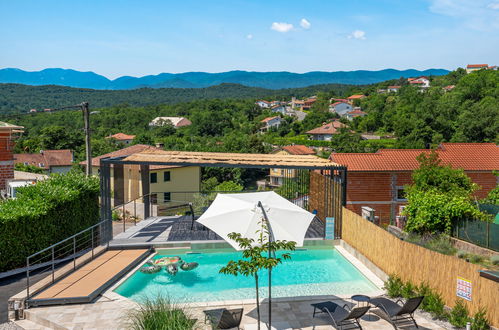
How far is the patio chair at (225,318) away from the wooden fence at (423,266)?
4133 mm

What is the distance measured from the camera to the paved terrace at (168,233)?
13781 mm

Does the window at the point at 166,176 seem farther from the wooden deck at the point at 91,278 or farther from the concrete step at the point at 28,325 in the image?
the concrete step at the point at 28,325

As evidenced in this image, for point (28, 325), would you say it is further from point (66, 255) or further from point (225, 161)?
point (225, 161)

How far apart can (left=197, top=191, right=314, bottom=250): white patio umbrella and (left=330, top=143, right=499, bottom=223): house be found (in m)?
11.2

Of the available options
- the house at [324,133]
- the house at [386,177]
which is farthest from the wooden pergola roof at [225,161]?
the house at [324,133]

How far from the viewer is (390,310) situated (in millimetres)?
8078

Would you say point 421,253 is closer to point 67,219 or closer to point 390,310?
point 390,310

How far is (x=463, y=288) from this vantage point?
8.14 m

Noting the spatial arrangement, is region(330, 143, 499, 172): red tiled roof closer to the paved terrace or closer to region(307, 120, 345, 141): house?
the paved terrace

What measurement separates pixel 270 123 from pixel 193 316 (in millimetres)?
118075

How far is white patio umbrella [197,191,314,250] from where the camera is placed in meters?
7.94

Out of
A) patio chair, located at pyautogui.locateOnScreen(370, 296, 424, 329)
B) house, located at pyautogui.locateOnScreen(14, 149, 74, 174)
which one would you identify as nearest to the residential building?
patio chair, located at pyautogui.locateOnScreen(370, 296, 424, 329)

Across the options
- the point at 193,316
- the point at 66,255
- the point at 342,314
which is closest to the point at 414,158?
the point at 342,314

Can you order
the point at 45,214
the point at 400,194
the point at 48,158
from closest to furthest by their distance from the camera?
the point at 45,214, the point at 400,194, the point at 48,158
